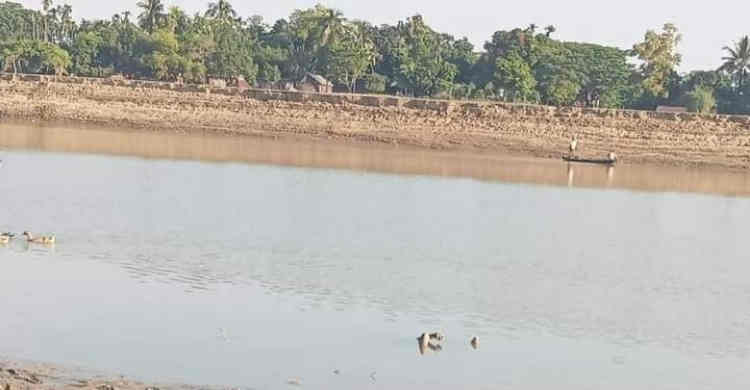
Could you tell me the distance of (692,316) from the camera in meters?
22.1

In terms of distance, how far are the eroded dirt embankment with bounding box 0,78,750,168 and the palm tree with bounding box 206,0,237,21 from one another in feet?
198

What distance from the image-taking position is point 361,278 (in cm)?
2322

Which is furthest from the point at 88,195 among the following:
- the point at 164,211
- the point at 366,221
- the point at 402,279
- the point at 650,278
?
the point at 650,278

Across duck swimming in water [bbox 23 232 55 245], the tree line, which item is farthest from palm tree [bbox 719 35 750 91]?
duck swimming in water [bbox 23 232 55 245]

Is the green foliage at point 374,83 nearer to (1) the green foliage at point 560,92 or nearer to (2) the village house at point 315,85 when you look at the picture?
(2) the village house at point 315,85

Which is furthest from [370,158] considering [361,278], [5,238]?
[361,278]

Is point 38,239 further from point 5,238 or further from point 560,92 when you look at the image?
point 560,92

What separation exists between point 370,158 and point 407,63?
147ft

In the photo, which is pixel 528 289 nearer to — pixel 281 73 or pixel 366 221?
pixel 366 221

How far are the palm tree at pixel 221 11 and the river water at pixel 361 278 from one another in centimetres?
8033

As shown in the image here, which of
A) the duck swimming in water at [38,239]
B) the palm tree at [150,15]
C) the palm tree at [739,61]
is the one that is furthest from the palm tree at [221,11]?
the duck swimming in water at [38,239]

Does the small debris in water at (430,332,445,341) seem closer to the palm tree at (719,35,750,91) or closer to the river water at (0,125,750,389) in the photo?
the river water at (0,125,750,389)

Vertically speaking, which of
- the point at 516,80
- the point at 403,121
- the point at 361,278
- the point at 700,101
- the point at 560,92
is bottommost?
the point at 361,278

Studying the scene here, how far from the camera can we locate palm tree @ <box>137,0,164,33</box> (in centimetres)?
10900
